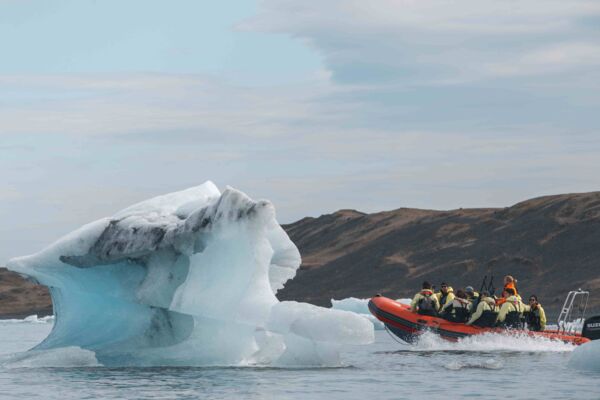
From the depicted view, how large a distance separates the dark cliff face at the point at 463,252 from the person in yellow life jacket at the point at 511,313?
39.0m

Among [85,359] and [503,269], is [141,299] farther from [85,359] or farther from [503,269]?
[503,269]

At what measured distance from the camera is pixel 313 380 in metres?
22.5

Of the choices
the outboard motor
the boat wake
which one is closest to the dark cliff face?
the boat wake

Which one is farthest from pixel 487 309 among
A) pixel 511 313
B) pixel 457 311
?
pixel 457 311

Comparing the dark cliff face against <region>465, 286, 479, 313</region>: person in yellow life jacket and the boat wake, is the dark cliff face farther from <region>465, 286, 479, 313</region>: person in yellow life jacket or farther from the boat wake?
the boat wake

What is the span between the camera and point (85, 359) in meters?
25.4

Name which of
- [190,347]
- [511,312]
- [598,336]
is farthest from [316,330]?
[511,312]

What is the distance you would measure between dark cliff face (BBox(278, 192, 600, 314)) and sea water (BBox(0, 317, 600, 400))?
Result: 45533 millimetres

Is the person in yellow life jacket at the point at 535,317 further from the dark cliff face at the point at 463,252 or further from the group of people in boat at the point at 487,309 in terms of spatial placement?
the dark cliff face at the point at 463,252

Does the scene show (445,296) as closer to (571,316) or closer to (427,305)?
(427,305)

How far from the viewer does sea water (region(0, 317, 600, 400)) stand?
20.9 meters

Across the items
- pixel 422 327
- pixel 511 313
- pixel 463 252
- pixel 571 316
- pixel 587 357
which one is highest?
pixel 463 252

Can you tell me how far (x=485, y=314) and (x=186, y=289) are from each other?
39.5 feet

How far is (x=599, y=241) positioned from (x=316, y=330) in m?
Answer: 64.5
